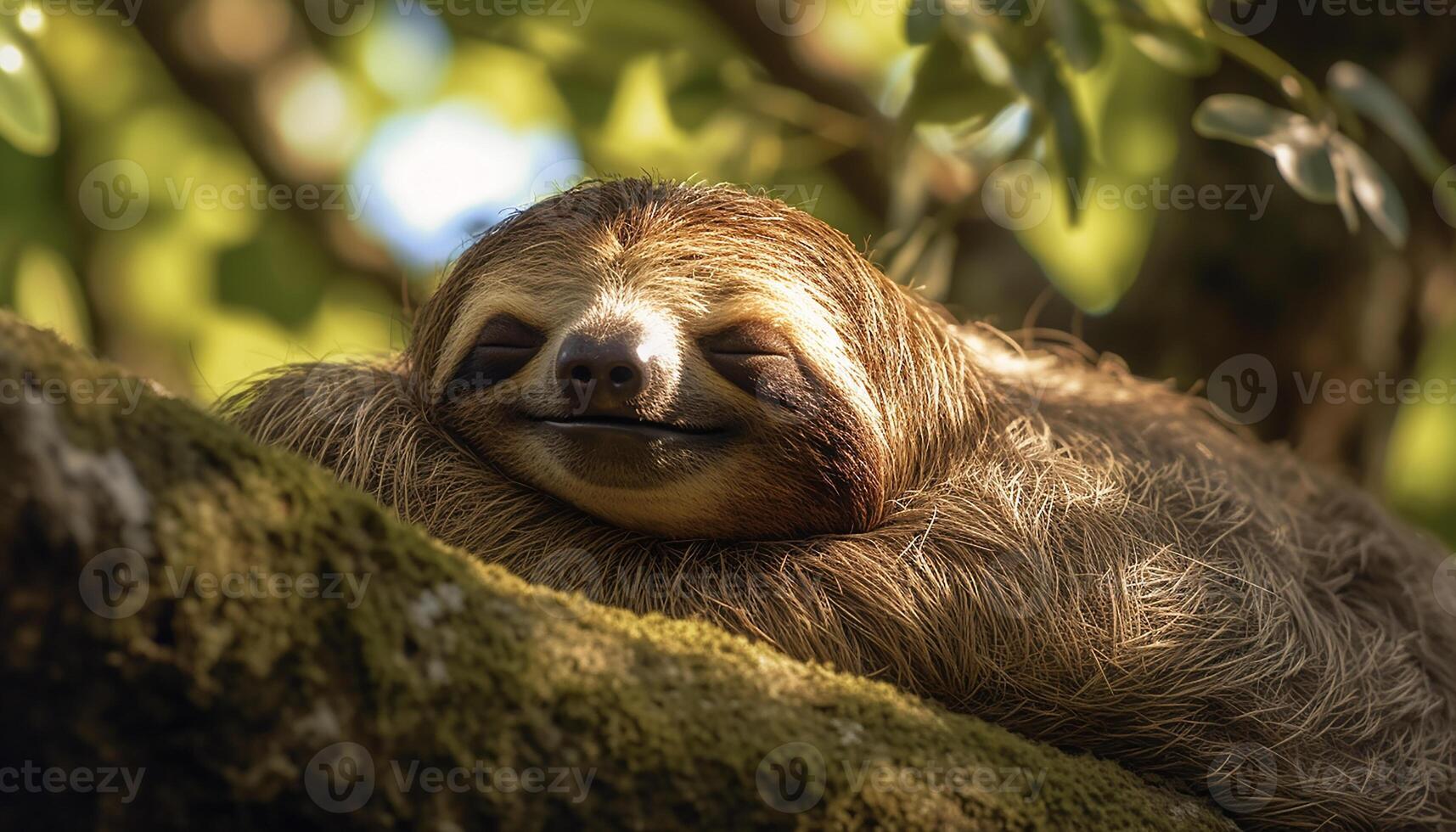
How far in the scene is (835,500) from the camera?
4.27 meters

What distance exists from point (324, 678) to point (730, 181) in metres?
5.34

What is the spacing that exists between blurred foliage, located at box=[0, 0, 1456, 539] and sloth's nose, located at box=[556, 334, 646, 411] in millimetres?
2814

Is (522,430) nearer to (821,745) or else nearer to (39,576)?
(821,745)

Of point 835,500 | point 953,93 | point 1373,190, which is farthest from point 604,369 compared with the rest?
point 1373,190

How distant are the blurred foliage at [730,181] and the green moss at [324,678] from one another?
154 inches

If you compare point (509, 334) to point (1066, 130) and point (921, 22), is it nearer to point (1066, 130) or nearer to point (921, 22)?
point (921, 22)

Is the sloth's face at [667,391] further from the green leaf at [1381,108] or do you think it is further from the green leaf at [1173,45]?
the green leaf at [1381,108]

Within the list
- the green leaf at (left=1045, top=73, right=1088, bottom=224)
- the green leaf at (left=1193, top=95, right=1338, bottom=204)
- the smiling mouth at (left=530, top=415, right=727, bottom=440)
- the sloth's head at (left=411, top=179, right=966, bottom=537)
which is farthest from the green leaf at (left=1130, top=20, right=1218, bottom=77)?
the smiling mouth at (left=530, top=415, right=727, bottom=440)

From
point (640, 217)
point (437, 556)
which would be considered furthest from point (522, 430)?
point (437, 556)

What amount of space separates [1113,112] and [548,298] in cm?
395

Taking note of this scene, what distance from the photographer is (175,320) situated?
26.8ft

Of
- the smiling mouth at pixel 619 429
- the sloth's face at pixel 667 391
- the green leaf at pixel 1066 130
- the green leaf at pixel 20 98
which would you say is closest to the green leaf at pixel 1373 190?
the green leaf at pixel 1066 130

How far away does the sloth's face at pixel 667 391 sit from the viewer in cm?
389

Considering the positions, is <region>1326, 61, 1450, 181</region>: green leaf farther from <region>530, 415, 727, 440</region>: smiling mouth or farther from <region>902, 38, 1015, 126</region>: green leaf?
<region>530, 415, 727, 440</region>: smiling mouth
